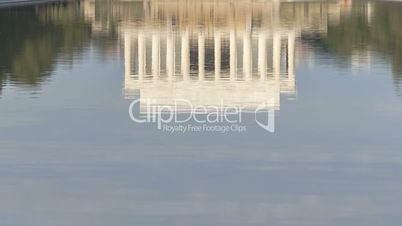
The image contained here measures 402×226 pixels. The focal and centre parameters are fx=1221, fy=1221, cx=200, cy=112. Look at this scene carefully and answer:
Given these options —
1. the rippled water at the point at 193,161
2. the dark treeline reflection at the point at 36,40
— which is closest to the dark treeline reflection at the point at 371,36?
the rippled water at the point at 193,161

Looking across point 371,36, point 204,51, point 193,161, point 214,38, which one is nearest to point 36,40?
point 371,36

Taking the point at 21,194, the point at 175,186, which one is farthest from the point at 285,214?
the point at 21,194

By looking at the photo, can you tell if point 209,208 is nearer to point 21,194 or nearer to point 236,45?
point 21,194

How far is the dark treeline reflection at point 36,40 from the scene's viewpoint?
3667 centimetres

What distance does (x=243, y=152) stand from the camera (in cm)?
2109

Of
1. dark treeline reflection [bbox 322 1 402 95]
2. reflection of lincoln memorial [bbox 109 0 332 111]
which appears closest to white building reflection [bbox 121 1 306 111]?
reflection of lincoln memorial [bbox 109 0 332 111]

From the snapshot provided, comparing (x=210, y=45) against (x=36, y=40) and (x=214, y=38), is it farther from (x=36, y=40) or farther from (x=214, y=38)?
(x=36, y=40)

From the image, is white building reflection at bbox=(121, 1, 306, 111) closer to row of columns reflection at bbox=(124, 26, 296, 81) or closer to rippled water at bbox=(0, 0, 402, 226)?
row of columns reflection at bbox=(124, 26, 296, 81)

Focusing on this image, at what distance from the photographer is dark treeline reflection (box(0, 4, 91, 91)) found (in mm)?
36669

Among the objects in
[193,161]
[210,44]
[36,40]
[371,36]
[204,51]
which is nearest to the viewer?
[193,161]

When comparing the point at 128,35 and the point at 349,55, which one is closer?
the point at 349,55

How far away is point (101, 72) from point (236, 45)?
40711 millimetres

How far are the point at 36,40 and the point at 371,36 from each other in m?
16.2

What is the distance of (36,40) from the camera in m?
51.0
